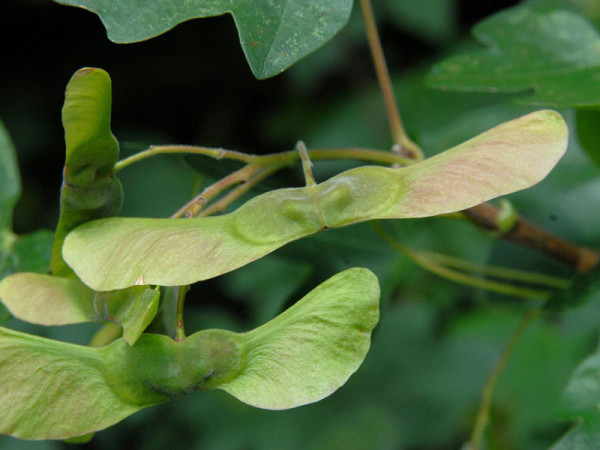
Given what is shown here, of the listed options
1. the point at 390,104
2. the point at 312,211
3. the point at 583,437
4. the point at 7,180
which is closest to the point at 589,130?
the point at 390,104

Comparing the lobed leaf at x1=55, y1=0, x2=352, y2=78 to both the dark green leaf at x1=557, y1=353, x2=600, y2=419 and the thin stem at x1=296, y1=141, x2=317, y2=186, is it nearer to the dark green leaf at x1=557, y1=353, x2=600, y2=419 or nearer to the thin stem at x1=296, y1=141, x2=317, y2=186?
the thin stem at x1=296, y1=141, x2=317, y2=186

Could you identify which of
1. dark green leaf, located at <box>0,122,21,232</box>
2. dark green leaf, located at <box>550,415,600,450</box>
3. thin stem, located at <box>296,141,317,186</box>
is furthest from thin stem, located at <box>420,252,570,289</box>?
dark green leaf, located at <box>0,122,21,232</box>

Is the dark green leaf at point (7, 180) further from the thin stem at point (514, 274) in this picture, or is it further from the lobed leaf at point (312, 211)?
the thin stem at point (514, 274)

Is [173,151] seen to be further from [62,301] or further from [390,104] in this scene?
[390,104]

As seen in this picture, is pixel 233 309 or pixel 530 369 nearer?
pixel 530 369

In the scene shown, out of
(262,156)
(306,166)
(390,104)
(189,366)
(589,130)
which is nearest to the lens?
(189,366)

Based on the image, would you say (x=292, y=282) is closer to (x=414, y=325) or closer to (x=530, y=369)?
(x=414, y=325)

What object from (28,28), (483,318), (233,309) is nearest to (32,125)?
(28,28)
